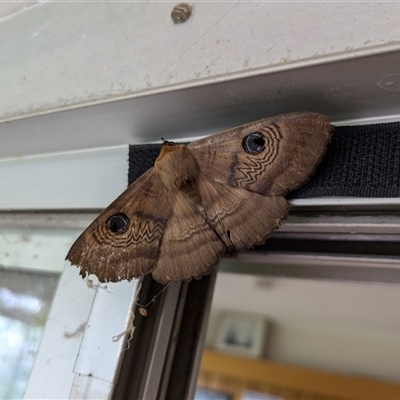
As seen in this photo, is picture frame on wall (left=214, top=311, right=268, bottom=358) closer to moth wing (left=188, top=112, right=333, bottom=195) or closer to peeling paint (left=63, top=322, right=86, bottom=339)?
peeling paint (left=63, top=322, right=86, bottom=339)

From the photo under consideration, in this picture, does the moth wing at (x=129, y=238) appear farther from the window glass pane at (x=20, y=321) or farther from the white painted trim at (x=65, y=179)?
the window glass pane at (x=20, y=321)

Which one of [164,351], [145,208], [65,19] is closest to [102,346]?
[164,351]

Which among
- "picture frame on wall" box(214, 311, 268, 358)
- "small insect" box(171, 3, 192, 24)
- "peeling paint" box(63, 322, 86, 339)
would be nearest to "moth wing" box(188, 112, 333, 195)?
"small insect" box(171, 3, 192, 24)

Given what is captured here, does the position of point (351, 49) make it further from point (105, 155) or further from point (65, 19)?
point (65, 19)

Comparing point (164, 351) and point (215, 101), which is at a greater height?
point (215, 101)

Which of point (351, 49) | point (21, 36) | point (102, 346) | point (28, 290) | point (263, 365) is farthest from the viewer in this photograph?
point (263, 365)

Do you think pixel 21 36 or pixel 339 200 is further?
pixel 21 36
